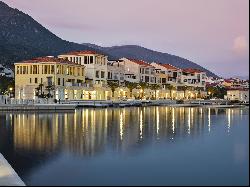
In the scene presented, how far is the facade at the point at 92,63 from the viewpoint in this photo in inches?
3327

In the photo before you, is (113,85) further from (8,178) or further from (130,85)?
(8,178)

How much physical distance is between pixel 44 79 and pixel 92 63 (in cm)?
1275

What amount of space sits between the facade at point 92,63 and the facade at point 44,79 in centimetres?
710

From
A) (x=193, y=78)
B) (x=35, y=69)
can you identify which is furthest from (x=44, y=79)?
(x=193, y=78)

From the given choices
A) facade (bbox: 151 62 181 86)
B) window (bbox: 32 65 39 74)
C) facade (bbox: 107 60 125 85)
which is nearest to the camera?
window (bbox: 32 65 39 74)

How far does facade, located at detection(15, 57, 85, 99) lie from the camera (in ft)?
241

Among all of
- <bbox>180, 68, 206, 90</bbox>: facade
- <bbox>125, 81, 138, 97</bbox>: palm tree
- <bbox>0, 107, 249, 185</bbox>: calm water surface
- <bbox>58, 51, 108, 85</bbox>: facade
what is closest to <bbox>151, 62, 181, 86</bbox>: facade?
<bbox>180, 68, 206, 90</bbox>: facade

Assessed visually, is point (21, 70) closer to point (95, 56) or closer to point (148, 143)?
point (95, 56)

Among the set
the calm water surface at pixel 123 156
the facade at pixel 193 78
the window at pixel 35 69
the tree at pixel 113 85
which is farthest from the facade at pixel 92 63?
the calm water surface at pixel 123 156

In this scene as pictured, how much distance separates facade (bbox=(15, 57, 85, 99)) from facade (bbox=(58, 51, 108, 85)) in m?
7.10

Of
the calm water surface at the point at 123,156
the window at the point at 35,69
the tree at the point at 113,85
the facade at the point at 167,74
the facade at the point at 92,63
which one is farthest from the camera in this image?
the facade at the point at 167,74

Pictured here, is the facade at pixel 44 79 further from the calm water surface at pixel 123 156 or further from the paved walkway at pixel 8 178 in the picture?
the paved walkway at pixel 8 178

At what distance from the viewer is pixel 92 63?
84688 mm

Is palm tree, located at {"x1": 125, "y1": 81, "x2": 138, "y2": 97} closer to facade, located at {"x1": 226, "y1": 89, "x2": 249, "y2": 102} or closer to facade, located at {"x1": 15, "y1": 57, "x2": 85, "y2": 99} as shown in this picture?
facade, located at {"x1": 15, "y1": 57, "x2": 85, "y2": 99}
